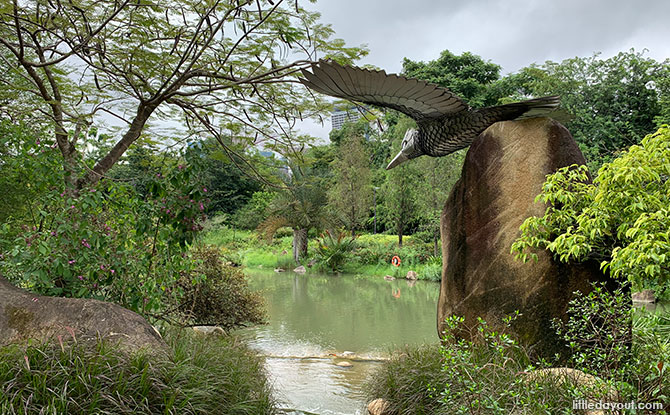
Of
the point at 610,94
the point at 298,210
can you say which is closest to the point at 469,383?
the point at 298,210

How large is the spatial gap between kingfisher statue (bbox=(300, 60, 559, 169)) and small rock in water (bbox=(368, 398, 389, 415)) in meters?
2.19

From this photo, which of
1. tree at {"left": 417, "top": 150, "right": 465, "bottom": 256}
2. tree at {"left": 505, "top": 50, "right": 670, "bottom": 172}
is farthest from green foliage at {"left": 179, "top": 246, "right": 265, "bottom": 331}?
tree at {"left": 505, "top": 50, "right": 670, "bottom": 172}

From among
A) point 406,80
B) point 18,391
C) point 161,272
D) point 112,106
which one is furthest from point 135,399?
point 112,106

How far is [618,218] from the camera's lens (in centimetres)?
305

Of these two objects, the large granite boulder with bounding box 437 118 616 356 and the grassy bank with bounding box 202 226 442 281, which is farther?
the grassy bank with bounding box 202 226 442 281

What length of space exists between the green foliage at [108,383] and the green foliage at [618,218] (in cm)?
217

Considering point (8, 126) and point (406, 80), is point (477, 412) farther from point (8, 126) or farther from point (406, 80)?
point (8, 126)

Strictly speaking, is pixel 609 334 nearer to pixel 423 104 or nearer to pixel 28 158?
pixel 423 104

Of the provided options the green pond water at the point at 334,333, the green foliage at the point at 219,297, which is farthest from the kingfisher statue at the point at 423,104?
the green foliage at the point at 219,297

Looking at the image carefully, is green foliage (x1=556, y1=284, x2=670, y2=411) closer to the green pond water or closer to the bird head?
the green pond water

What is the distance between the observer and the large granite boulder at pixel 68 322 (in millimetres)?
2664

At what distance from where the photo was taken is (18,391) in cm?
212

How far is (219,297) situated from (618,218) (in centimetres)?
435

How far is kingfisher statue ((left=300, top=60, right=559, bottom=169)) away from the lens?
3191 mm
